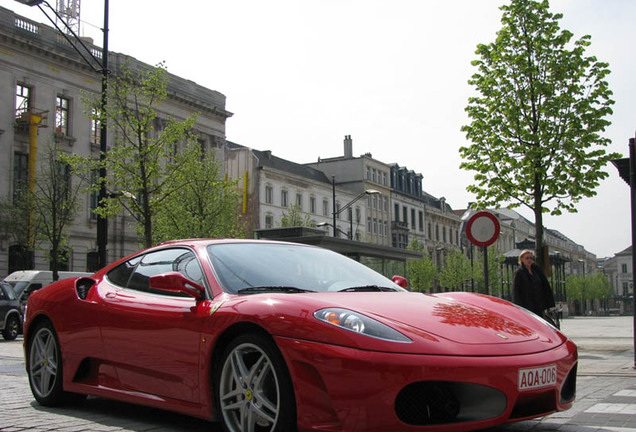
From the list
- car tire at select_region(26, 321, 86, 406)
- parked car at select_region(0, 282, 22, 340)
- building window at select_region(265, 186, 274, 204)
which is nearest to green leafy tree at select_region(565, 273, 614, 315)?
building window at select_region(265, 186, 274, 204)

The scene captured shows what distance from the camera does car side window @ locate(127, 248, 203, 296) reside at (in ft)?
16.6

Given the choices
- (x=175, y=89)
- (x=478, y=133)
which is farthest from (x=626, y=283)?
(x=478, y=133)

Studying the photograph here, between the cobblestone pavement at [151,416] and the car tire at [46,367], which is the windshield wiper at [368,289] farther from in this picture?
the car tire at [46,367]

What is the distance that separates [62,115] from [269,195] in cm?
2375

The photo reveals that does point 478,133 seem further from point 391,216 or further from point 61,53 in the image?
point 391,216

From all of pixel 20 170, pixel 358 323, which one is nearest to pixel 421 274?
pixel 20 170

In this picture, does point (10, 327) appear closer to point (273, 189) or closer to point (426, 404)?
point (426, 404)

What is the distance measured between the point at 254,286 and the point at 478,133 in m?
13.0

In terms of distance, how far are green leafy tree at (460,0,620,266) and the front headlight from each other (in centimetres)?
1254

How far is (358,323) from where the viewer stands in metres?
3.87

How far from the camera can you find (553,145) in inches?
635

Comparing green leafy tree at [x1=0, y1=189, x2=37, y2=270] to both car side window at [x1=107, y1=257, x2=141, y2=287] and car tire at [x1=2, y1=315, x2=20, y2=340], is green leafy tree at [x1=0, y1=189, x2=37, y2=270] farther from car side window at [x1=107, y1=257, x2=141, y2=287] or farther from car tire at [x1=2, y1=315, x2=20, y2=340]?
car side window at [x1=107, y1=257, x2=141, y2=287]

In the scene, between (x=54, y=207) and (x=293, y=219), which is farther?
(x=293, y=219)

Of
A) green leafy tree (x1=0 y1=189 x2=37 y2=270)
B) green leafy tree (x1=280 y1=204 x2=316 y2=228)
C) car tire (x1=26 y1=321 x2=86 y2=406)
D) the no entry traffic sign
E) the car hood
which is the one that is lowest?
car tire (x1=26 y1=321 x2=86 y2=406)
